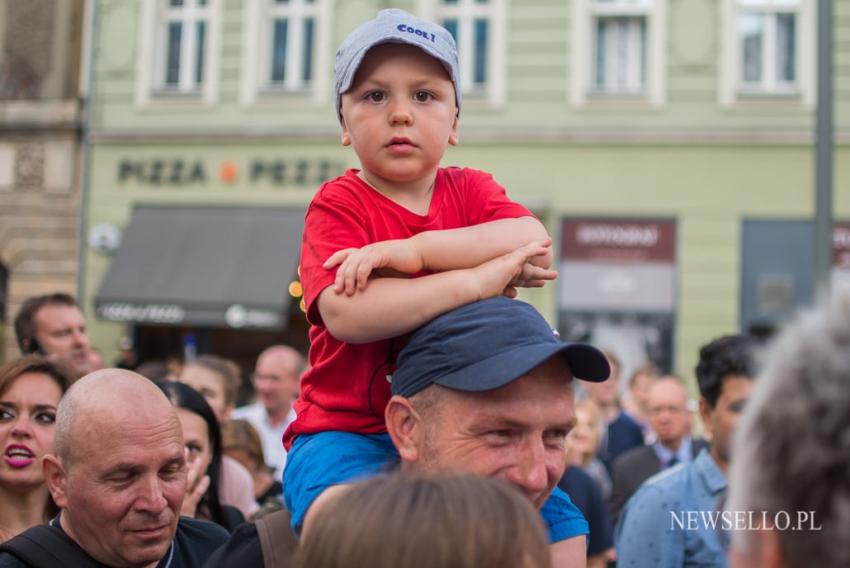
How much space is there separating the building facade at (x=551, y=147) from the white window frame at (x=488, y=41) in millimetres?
29

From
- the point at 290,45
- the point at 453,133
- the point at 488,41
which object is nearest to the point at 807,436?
the point at 453,133

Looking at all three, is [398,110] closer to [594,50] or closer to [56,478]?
[56,478]

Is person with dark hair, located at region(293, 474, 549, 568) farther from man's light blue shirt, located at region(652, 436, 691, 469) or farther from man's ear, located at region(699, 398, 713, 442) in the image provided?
Result: man's light blue shirt, located at region(652, 436, 691, 469)

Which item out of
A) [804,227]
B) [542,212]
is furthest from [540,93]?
[804,227]

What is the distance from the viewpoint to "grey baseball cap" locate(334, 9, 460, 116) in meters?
2.49

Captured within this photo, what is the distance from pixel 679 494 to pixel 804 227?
1283 centimetres

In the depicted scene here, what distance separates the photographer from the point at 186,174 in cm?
1755

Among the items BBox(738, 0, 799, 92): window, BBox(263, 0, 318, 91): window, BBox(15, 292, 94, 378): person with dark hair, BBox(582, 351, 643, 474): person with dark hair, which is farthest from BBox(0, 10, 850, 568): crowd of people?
BBox(263, 0, 318, 91): window

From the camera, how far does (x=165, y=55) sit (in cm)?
1788

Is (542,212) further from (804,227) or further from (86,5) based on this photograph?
(86,5)

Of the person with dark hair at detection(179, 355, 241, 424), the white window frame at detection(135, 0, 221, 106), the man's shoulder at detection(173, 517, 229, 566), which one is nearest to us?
the man's shoulder at detection(173, 517, 229, 566)

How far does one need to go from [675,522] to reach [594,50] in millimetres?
13580

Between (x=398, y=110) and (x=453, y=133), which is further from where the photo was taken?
(x=453, y=133)

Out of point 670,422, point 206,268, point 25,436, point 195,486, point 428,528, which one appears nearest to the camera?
point 428,528
